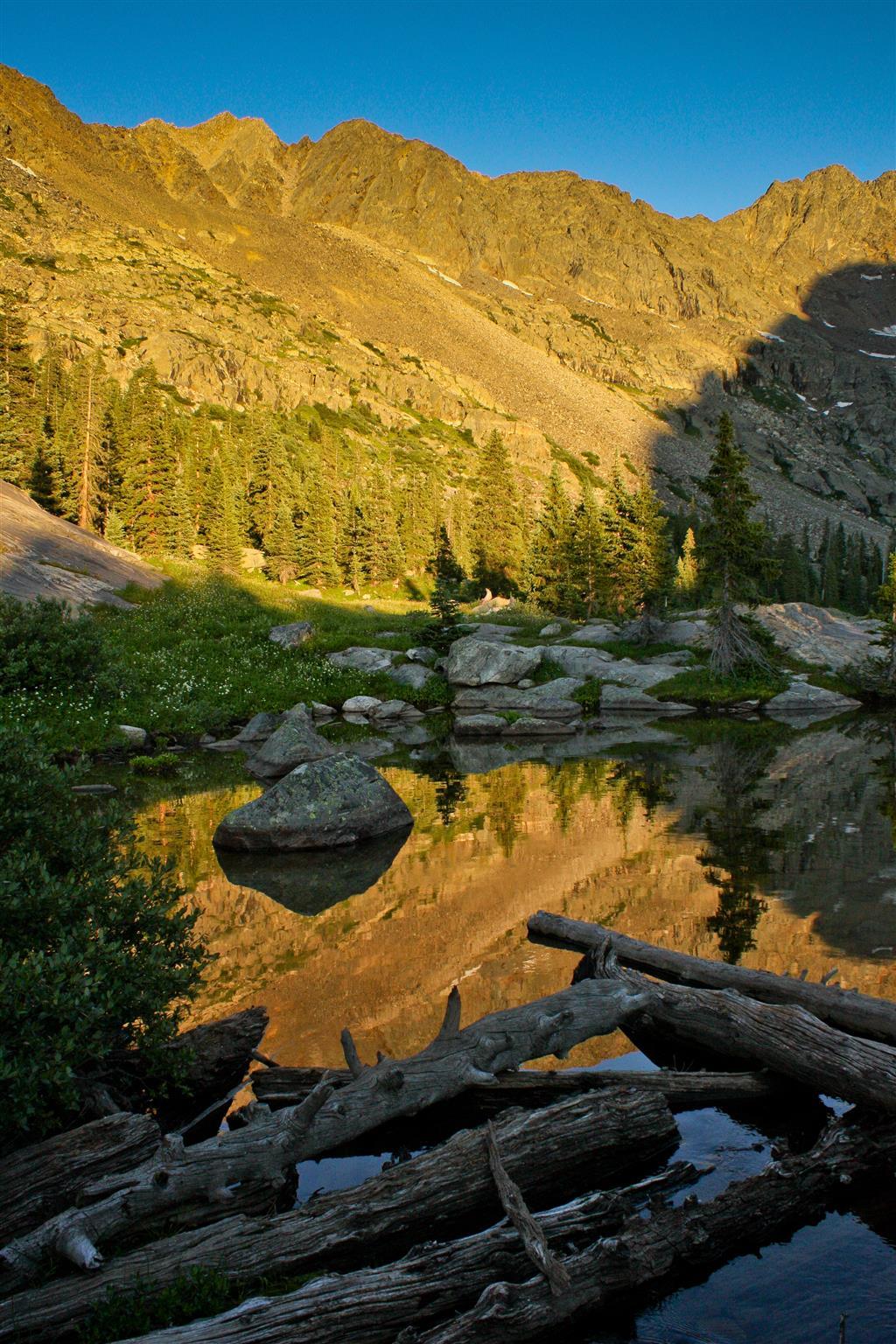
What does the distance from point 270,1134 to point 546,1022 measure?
291 centimetres

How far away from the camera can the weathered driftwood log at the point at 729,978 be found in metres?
8.49

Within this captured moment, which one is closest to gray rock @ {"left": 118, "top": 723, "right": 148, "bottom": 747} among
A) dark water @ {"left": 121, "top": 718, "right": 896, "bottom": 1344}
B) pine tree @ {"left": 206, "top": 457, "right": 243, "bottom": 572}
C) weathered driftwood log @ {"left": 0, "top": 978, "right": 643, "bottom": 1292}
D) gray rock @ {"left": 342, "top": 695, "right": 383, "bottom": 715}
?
dark water @ {"left": 121, "top": 718, "right": 896, "bottom": 1344}

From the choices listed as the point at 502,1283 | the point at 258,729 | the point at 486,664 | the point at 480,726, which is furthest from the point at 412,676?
the point at 502,1283

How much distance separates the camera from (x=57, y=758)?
2753 cm

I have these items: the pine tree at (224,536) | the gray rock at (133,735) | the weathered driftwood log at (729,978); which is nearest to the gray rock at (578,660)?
the gray rock at (133,735)

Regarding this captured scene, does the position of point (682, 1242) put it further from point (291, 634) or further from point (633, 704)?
point (633, 704)

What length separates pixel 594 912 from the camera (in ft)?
45.1

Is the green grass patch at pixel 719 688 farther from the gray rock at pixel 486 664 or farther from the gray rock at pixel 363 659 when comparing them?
the gray rock at pixel 363 659

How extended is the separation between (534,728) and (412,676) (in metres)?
8.78

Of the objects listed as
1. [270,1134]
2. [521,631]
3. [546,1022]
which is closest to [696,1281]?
[546,1022]

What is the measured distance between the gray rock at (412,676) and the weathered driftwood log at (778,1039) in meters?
34.8

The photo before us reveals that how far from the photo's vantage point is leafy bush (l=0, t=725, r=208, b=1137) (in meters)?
6.02

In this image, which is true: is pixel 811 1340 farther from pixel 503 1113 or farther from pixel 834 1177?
pixel 503 1113

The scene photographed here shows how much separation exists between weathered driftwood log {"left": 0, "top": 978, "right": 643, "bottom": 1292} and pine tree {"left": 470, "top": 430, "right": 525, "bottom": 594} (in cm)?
8295
